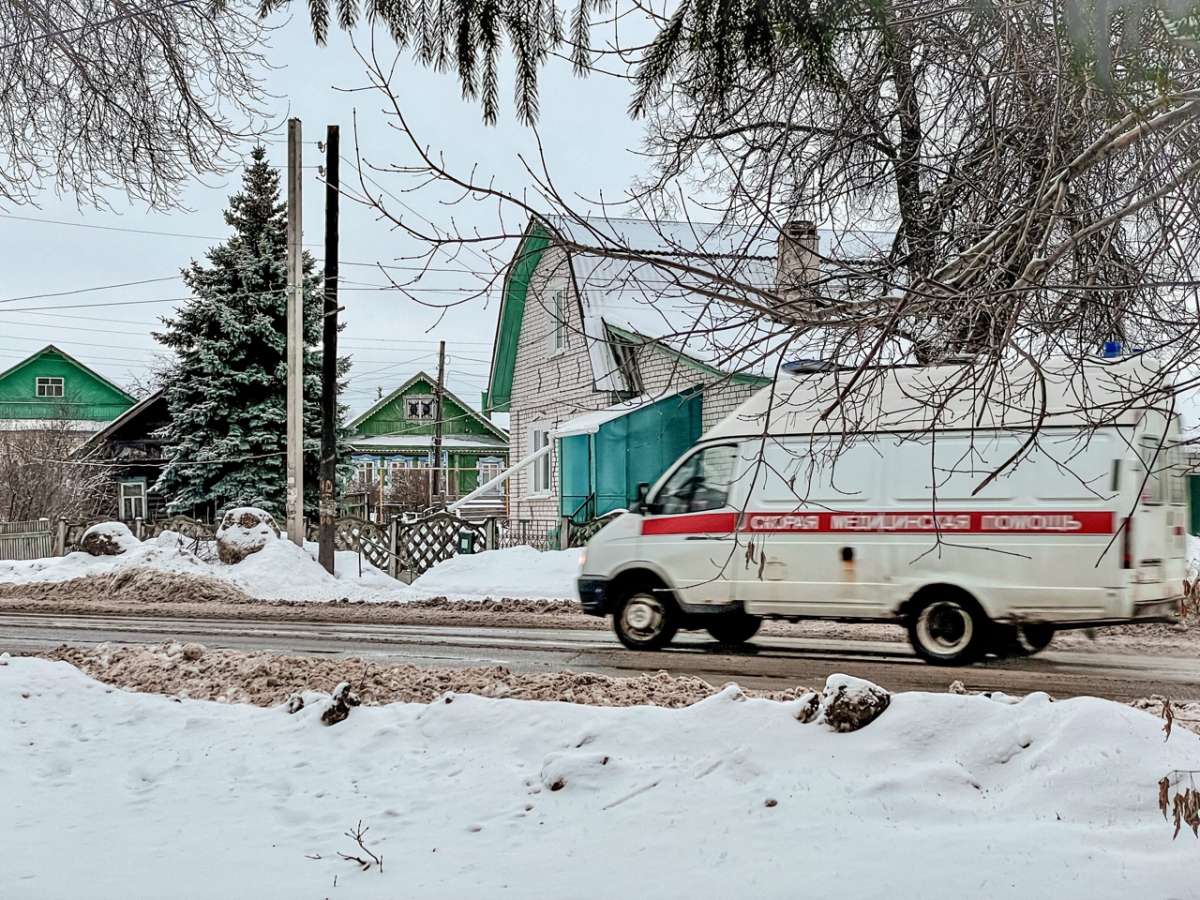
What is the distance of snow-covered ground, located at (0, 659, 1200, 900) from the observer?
4.09 metres

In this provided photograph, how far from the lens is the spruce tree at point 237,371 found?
27.5 metres

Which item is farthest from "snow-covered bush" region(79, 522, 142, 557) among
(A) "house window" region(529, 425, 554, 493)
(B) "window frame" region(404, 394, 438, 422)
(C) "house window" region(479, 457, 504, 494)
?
(B) "window frame" region(404, 394, 438, 422)

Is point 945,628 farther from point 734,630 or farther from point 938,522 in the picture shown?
point 734,630

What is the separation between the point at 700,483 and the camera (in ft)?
35.4

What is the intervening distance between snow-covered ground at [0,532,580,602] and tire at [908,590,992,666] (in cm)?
743

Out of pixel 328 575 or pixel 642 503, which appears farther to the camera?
pixel 328 575

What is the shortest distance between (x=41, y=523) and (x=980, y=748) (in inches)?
1064

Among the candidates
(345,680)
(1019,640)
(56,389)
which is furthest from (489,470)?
(345,680)

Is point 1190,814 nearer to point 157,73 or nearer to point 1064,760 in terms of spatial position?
point 1064,760

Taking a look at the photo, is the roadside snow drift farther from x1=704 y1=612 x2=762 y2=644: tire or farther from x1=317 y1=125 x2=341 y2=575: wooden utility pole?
x1=704 y1=612 x2=762 y2=644: tire

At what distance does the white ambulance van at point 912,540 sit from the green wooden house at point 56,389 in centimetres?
4588

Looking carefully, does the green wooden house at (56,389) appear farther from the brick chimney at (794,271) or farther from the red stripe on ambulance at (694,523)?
the brick chimney at (794,271)

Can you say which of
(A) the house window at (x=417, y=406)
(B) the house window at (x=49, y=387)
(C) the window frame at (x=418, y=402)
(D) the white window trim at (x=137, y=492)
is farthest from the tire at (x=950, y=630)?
(B) the house window at (x=49, y=387)

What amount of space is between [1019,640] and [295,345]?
13809mm
